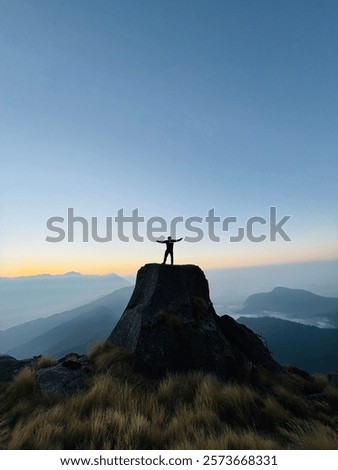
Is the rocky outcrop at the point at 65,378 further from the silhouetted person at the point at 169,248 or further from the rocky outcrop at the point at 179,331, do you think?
the silhouetted person at the point at 169,248

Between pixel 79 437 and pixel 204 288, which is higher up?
pixel 204 288

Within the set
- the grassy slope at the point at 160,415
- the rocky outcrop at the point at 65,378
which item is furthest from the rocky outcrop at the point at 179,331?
the rocky outcrop at the point at 65,378

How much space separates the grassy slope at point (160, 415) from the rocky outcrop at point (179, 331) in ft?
2.45

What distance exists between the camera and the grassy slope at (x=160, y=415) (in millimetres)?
6199

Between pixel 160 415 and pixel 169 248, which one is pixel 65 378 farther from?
pixel 169 248

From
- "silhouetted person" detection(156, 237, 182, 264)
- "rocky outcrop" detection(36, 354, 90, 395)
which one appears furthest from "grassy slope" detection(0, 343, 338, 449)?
"silhouetted person" detection(156, 237, 182, 264)

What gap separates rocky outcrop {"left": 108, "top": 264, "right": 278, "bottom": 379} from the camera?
11953mm

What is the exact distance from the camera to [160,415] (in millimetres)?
7691

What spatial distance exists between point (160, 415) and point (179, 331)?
16.8ft

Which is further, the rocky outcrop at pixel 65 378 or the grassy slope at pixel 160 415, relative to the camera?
the rocky outcrop at pixel 65 378

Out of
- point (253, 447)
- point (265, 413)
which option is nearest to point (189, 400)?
point (265, 413)

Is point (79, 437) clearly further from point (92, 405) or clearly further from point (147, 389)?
point (147, 389)
